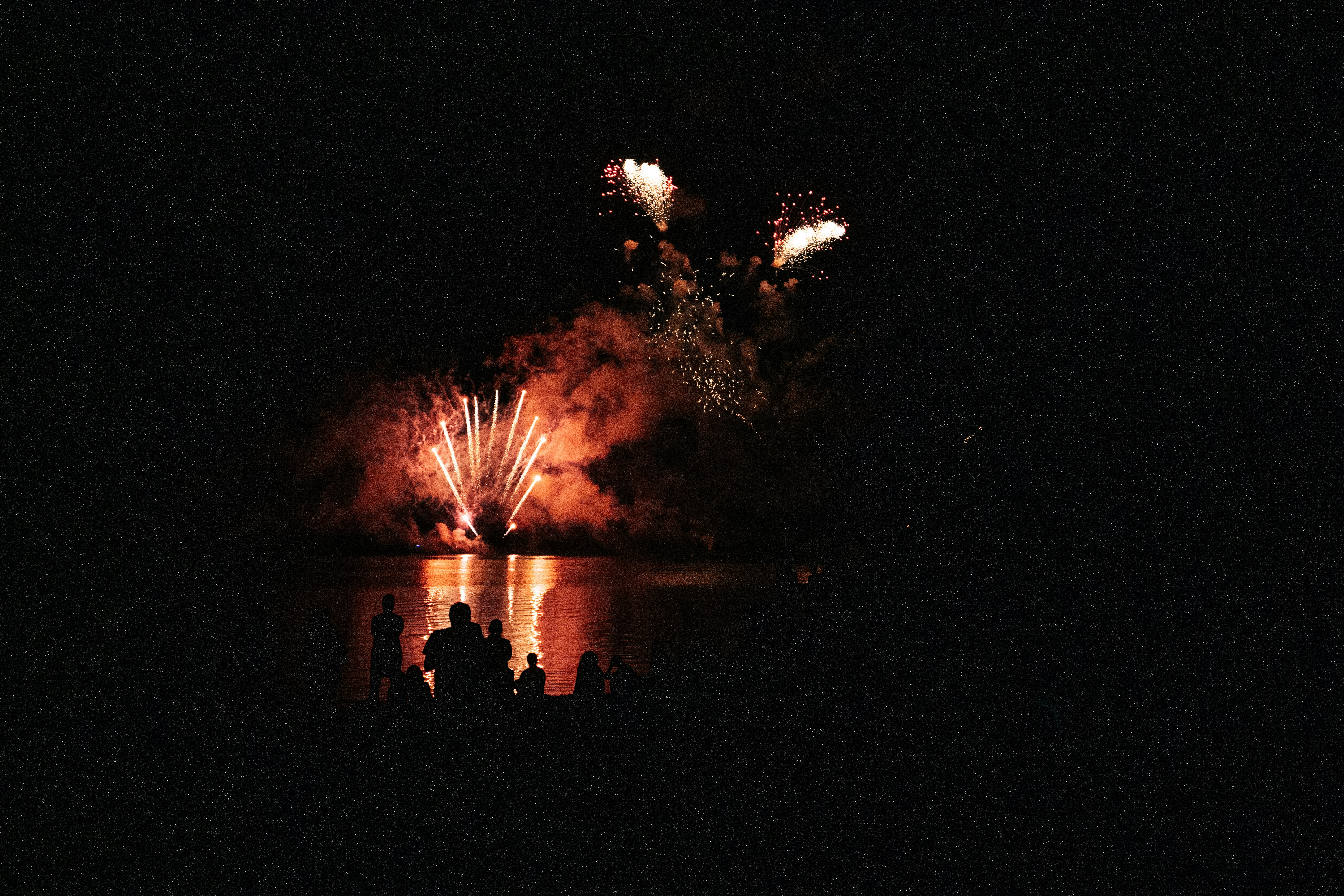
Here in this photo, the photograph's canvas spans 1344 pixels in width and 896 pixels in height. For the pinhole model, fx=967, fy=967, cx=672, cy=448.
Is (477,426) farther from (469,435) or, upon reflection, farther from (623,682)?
(623,682)

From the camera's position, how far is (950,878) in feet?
15.2

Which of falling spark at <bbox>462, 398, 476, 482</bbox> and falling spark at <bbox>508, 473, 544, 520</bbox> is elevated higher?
falling spark at <bbox>462, 398, 476, 482</bbox>

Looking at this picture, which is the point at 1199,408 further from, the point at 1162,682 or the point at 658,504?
the point at 658,504

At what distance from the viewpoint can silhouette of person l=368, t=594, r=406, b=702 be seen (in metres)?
7.86

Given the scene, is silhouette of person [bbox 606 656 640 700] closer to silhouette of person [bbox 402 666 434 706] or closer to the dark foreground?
the dark foreground

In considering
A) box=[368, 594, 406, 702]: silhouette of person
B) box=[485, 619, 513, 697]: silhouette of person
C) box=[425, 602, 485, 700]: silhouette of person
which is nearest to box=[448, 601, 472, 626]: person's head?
box=[425, 602, 485, 700]: silhouette of person

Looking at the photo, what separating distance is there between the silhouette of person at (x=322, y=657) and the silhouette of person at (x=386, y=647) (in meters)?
0.28

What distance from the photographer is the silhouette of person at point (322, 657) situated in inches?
300

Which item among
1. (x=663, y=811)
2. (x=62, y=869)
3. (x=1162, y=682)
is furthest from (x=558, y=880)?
(x=1162, y=682)

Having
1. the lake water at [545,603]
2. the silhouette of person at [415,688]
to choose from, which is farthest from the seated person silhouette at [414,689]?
the lake water at [545,603]

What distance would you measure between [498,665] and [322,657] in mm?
1650

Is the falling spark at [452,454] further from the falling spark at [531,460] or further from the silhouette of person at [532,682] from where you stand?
the silhouette of person at [532,682]

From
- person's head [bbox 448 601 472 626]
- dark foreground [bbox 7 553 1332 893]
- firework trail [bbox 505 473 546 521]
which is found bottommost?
dark foreground [bbox 7 553 1332 893]

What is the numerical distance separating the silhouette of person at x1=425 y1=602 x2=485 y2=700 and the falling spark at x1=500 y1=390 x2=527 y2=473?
111ft
